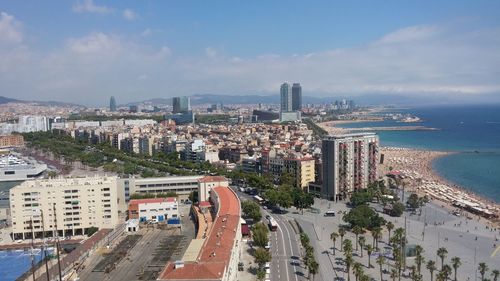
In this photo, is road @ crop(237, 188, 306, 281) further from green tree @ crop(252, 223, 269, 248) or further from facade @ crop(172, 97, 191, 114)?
facade @ crop(172, 97, 191, 114)

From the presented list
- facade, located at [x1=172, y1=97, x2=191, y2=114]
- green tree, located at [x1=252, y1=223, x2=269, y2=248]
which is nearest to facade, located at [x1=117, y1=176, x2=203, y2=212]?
green tree, located at [x1=252, y1=223, x2=269, y2=248]

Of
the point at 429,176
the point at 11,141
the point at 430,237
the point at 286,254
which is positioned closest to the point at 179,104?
the point at 11,141

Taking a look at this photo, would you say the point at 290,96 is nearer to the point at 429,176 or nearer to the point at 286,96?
the point at 286,96

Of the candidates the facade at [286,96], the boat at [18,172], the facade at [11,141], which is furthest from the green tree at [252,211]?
the facade at [286,96]

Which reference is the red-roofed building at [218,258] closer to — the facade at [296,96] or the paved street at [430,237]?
the paved street at [430,237]

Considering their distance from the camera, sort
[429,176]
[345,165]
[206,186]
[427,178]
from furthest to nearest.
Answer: [429,176], [427,178], [345,165], [206,186]

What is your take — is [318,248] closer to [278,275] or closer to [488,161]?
[278,275]
